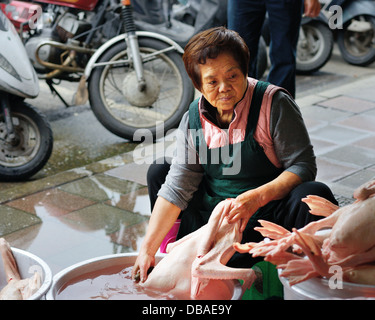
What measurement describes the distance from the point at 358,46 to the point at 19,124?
4.64 metres

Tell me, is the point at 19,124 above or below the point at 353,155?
above

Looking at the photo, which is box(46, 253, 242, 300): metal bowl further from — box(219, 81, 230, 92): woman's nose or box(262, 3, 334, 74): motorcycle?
box(262, 3, 334, 74): motorcycle

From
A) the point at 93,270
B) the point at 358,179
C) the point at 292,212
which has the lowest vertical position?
the point at 358,179

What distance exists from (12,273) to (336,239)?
111 cm

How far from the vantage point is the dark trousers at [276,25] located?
422 cm

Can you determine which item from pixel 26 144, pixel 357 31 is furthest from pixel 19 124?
pixel 357 31

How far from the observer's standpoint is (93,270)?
238 cm

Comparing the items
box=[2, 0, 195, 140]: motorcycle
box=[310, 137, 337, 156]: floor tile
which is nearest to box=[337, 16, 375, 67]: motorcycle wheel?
box=[2, 0, 195, 140]: motorcycle

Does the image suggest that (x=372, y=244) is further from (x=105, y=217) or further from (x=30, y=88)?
(x=30, y=88)

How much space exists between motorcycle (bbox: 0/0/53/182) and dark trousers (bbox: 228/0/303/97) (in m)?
1.42

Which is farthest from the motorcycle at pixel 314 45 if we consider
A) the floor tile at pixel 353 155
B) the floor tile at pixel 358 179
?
the floor tile at pixel 358 179

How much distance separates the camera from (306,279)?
1.92m

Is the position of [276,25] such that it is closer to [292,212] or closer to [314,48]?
[292,212]
